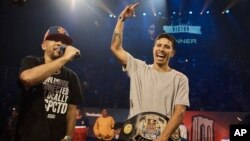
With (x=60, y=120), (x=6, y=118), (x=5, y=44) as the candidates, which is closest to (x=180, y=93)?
(x=60, y=120)

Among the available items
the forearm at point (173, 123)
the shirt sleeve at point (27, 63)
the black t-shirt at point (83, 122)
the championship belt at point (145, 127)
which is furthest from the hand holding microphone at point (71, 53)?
the black t-shirt at point (83, 122)

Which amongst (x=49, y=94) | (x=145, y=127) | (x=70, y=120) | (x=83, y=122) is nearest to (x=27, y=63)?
(x=49, y=94)

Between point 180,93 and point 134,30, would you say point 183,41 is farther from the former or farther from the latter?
point 180,93

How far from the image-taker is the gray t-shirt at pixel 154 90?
2842 mm

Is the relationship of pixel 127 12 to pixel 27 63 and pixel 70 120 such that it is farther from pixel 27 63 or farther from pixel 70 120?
pixel 70 120

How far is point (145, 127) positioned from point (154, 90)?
0.36m

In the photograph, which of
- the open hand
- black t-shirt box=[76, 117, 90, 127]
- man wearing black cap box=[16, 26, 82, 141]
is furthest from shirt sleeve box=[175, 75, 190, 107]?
black t-shirt box=[76, 117, 90, 127]

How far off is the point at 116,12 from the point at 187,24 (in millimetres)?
4419

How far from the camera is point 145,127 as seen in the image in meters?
2.73

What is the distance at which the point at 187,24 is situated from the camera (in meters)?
19.1

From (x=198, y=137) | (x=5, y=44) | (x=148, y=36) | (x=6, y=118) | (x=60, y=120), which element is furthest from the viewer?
(x=148, y=36)

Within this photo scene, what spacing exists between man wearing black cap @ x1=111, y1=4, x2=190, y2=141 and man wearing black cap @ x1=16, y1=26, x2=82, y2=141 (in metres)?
0.55

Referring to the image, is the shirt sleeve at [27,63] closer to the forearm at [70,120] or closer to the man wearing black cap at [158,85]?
the forearm at [70,120]

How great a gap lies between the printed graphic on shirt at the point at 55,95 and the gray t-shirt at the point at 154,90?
63cm
